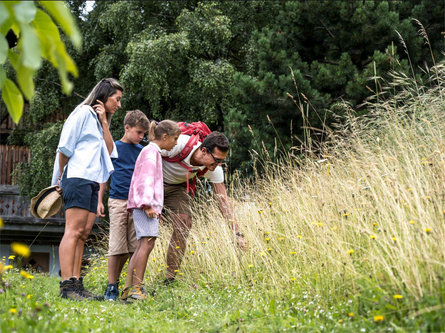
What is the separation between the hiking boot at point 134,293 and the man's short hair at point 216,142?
1.33 metres

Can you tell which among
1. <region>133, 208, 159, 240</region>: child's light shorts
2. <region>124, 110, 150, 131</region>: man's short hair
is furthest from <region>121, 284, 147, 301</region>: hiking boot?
<region>124, 110, 150, 131</region>: man's short hair

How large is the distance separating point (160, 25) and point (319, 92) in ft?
20.7

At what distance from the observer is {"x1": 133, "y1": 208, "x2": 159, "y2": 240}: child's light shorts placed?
425cm

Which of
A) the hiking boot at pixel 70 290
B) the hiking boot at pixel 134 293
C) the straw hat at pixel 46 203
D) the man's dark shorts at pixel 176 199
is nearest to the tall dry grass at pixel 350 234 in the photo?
the man's dark shorts at pixel 176 199

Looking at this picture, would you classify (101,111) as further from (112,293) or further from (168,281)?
(168,281)

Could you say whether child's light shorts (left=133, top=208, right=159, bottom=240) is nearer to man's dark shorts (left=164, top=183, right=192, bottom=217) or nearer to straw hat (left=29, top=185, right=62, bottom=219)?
straw hat (left=29, top=185, right=62, bottom=219)

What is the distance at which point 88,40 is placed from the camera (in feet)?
52.9

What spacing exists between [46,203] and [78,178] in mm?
455

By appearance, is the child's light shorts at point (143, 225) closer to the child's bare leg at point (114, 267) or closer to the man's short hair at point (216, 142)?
the child's bare leg at point (114, 267)

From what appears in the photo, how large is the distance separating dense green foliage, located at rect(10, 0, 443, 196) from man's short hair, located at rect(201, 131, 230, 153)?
10.2ft

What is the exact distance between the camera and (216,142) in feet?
14.9

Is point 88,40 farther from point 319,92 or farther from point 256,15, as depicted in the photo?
point 319,92

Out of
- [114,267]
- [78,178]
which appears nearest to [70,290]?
[114,267]

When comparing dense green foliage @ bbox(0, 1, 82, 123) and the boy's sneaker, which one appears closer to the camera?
dense green foliage @ bbox(0, 1, 82, 123)
